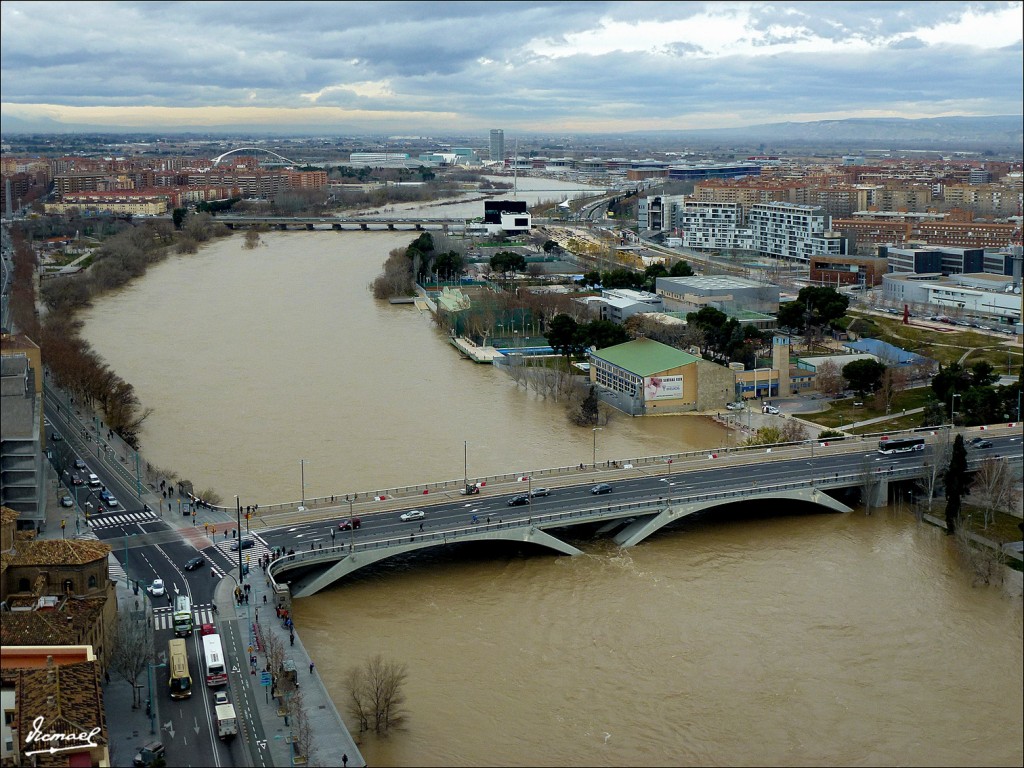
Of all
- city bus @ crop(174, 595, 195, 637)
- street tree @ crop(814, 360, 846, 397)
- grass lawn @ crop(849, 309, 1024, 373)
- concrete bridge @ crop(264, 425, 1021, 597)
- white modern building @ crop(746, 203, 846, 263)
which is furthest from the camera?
white modern building @ crop(746, 203, 846, 263)

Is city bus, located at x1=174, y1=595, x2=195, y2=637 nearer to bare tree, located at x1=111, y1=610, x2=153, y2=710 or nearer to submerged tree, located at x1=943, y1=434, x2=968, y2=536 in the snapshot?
bare tree, located at x1=111, y1=610, x2=153, y2=710

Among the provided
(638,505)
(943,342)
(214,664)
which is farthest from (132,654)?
(943,342)

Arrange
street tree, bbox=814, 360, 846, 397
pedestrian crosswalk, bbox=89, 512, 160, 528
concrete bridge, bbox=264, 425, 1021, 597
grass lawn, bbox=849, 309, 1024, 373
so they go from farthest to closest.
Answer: grass lawn, bbox=849, 309, 1024, 373, street tree, bbox=814, 360, 846, 397, pedestrian crosswalk, bbox=89, 512, 160, 528, concrete bridge, bbox=264, 425, 1021, 597

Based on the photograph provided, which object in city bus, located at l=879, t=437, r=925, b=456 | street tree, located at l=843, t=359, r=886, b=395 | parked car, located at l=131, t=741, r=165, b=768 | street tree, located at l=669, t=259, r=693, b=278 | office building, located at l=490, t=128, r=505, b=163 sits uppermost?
office building, located at l=490, t=128, r=505, b=163

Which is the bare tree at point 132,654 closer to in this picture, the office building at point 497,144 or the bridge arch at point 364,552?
the bridge arch at point 364,552

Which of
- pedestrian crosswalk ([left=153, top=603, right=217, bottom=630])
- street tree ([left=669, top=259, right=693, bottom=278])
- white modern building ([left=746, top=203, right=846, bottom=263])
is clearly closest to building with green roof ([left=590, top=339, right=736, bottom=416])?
pedestrian crosswalk ([left=153, top=603, right=217, bottom=630])

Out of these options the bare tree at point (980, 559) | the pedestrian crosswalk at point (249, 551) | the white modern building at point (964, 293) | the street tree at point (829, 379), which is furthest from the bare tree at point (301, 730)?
the white modern building at point (964, 293)
